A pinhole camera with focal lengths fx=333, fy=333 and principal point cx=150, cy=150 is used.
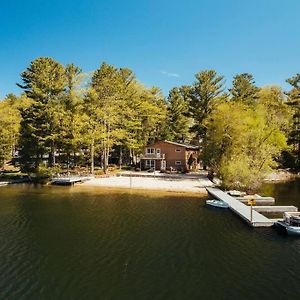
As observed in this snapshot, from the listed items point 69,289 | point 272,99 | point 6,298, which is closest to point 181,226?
point 69,289

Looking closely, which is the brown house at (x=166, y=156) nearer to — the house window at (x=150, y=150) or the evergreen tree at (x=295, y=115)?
the house window at (x=150, y=150)

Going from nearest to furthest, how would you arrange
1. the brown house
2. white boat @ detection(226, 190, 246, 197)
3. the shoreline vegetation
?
1. white boat @ detection(226, 190, 246, 197)
2. the shoreline vegetation
3. the brown house

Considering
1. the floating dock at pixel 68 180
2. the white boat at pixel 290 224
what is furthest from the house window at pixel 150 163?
the white boat at pixel 290 224

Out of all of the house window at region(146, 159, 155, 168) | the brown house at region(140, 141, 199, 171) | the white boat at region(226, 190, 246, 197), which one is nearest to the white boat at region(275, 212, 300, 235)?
the white boat at region(226, 190, 246, 197)

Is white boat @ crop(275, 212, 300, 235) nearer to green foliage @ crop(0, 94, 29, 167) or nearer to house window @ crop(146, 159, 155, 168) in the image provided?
house window @ crop(146, 159, 155, 168)

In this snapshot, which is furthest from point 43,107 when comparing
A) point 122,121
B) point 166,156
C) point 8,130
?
point 166,156
